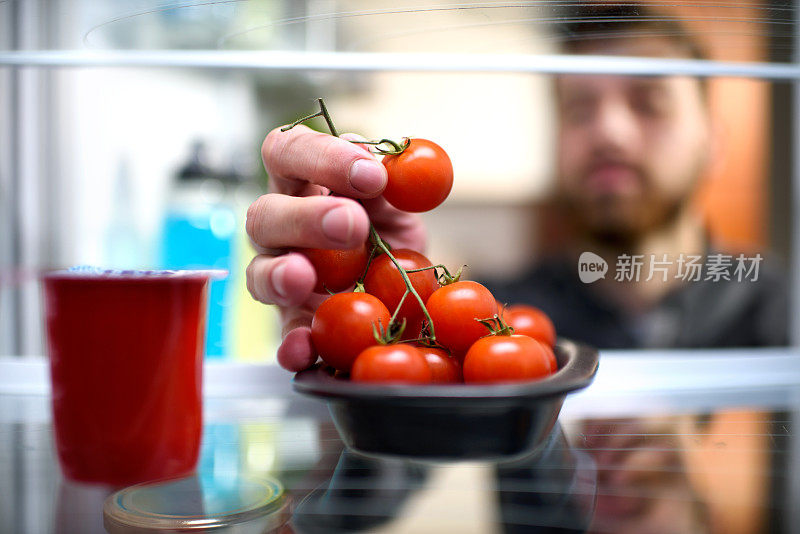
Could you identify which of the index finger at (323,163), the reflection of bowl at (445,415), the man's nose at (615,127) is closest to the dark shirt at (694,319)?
the man's nose at (615,127)

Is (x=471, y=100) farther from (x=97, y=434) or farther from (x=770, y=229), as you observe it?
(x=97, y=434)

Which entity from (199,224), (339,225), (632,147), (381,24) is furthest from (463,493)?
(632,147)

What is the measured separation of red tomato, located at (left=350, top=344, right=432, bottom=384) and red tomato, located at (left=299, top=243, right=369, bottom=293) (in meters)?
0.11

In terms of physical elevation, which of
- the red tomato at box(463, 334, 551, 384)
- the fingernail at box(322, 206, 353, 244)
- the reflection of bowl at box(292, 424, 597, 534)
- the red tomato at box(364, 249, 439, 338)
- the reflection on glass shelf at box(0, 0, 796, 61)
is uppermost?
the reflection on glass shelf at box(0, 0, 796, 61)

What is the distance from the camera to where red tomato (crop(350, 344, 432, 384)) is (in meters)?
0.39

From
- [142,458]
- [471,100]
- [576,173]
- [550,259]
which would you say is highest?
[471,100]

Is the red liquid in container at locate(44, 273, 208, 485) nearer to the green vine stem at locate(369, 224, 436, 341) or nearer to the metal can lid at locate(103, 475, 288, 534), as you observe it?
the metal can lid at locate(103, 475, 288, 534)

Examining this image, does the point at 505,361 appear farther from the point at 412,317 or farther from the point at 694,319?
the point at 694,319

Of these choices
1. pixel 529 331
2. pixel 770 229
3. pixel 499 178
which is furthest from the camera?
pixel 499 178

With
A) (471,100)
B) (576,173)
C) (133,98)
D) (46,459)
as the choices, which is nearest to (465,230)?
(576,173)

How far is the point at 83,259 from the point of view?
1196 millimetres

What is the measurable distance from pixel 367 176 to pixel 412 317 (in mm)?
110

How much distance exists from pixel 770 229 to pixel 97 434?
0.98 metres

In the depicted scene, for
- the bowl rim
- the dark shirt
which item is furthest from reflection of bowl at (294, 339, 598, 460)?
the dark shirt
